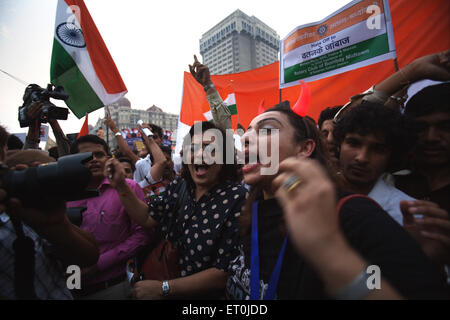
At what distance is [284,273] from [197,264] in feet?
2.49

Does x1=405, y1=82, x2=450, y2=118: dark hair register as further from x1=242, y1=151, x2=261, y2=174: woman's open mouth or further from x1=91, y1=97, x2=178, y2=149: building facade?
x1=91, y1=97, x2=178, y2=149: building facade

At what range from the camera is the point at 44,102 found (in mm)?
2510

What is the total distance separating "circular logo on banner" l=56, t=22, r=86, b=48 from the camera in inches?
129

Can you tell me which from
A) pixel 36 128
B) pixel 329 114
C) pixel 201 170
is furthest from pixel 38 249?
pixel 329 114

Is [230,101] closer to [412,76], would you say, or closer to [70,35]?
[70,35]

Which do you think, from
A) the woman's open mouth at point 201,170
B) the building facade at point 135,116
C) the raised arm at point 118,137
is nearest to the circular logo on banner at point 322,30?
the woman's open mouth at point 201,170

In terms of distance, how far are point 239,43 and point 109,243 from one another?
292 feet

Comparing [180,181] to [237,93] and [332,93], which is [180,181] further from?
[237,93]

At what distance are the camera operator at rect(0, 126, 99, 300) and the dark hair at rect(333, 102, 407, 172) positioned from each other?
1760 mm

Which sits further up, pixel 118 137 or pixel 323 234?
pixel 118 137

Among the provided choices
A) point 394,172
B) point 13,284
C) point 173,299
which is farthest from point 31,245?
point 394,172

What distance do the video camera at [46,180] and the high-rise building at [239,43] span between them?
82.1 meters

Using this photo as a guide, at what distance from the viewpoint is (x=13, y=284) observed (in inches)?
45.1

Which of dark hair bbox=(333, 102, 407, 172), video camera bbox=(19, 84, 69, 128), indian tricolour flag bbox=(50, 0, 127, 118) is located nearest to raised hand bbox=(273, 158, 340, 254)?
dark hair bbox=(333, 102, 407, 172)
